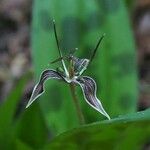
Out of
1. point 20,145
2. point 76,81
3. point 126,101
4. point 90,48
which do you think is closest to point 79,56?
point 90,48

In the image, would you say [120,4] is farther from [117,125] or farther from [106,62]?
[117,125]

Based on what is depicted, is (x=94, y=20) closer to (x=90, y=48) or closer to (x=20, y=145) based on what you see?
(x=90, y=48)

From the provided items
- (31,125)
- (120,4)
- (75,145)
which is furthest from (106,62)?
(75,145)

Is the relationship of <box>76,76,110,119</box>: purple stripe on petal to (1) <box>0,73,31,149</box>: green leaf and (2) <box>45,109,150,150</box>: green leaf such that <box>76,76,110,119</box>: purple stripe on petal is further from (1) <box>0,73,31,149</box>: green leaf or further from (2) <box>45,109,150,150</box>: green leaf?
(1) <box>0,73,31,149</box>: green leaf

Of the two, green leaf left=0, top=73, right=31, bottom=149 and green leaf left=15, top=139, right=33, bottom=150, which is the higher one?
green leaf left=0, top=73, right=31, bottom=149

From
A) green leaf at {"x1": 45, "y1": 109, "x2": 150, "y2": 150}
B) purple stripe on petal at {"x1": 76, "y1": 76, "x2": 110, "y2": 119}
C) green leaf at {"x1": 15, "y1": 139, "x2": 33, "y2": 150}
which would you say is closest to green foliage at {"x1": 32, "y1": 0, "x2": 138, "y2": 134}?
green leaf at {"x1": 15, "y1": 139, "x2": 33, "y2": 150}

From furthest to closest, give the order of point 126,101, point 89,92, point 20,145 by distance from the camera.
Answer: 1. point 126,101
2. point 20,145
3. point 89,92
